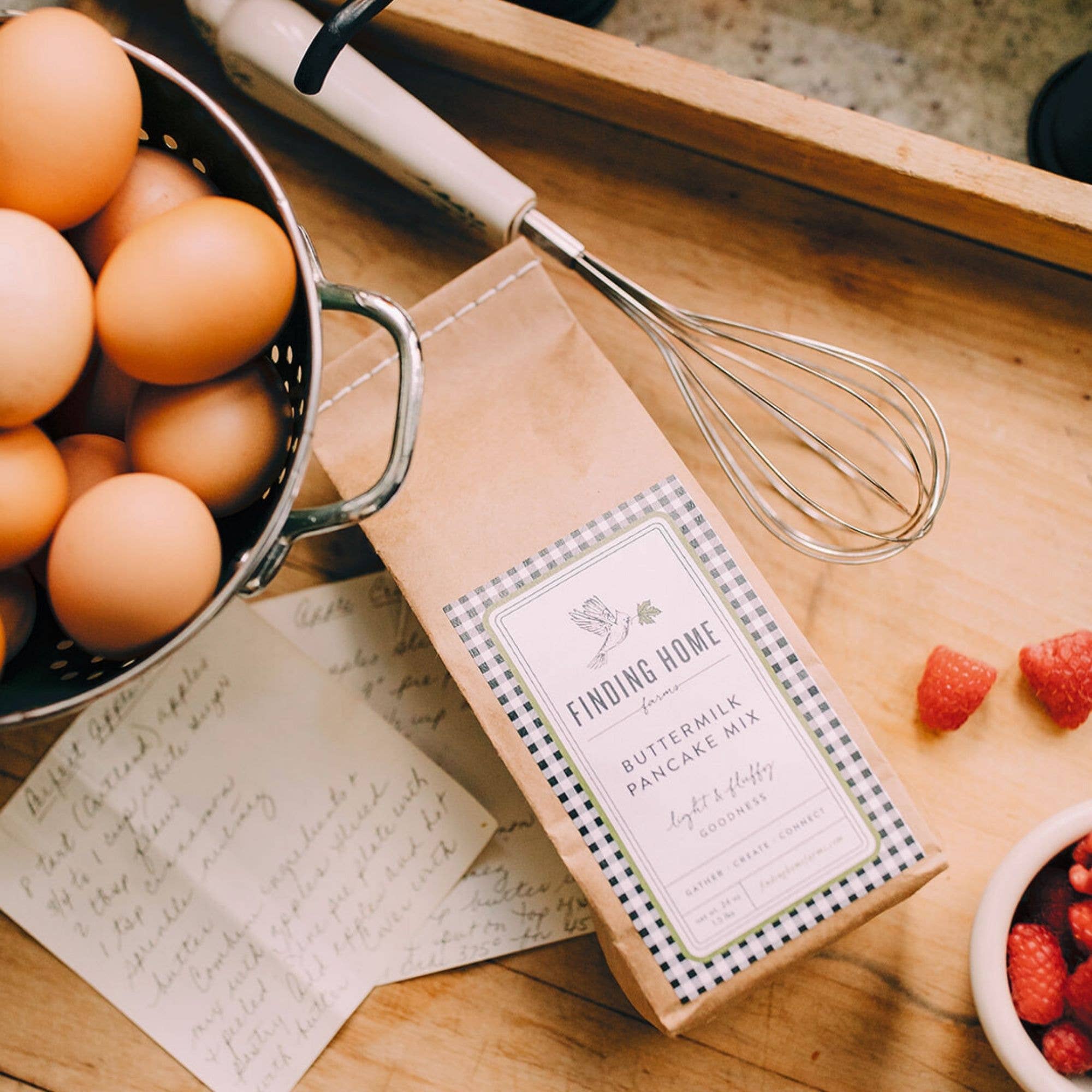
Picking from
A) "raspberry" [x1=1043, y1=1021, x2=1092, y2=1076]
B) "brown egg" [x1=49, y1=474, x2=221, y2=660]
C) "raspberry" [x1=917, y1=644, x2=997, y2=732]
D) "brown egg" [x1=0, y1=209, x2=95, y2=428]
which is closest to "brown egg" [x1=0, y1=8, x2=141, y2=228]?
"brown egg" [x1=0, y1=209, x2=95, y2=428]

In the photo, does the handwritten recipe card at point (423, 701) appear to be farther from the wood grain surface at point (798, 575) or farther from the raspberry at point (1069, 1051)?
the raspberry at point (1069, 1051)

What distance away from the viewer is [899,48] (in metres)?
0.55

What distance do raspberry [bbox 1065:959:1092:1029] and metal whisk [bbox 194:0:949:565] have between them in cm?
21

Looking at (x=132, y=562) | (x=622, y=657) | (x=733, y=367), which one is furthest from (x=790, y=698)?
(x=132, y=562)

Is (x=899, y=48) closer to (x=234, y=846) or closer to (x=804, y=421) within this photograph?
(x=804, y=421)

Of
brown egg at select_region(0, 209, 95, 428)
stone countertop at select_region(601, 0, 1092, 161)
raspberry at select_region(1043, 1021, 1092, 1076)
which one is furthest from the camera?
stone countertop at select_region(601, 0, 1092, 161)

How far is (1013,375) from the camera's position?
527mm

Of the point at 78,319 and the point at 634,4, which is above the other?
the point at 78,319

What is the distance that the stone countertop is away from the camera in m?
0.55

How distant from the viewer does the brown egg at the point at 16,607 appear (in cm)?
38

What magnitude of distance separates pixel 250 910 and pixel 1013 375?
1.74 ft

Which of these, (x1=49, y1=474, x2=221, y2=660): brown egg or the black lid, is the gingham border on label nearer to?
(x1=49, y1=474, x2=221, y2=660): brown egg

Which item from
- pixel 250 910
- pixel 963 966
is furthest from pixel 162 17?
pixel 963 966

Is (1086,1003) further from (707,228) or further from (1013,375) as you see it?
(707,228)
